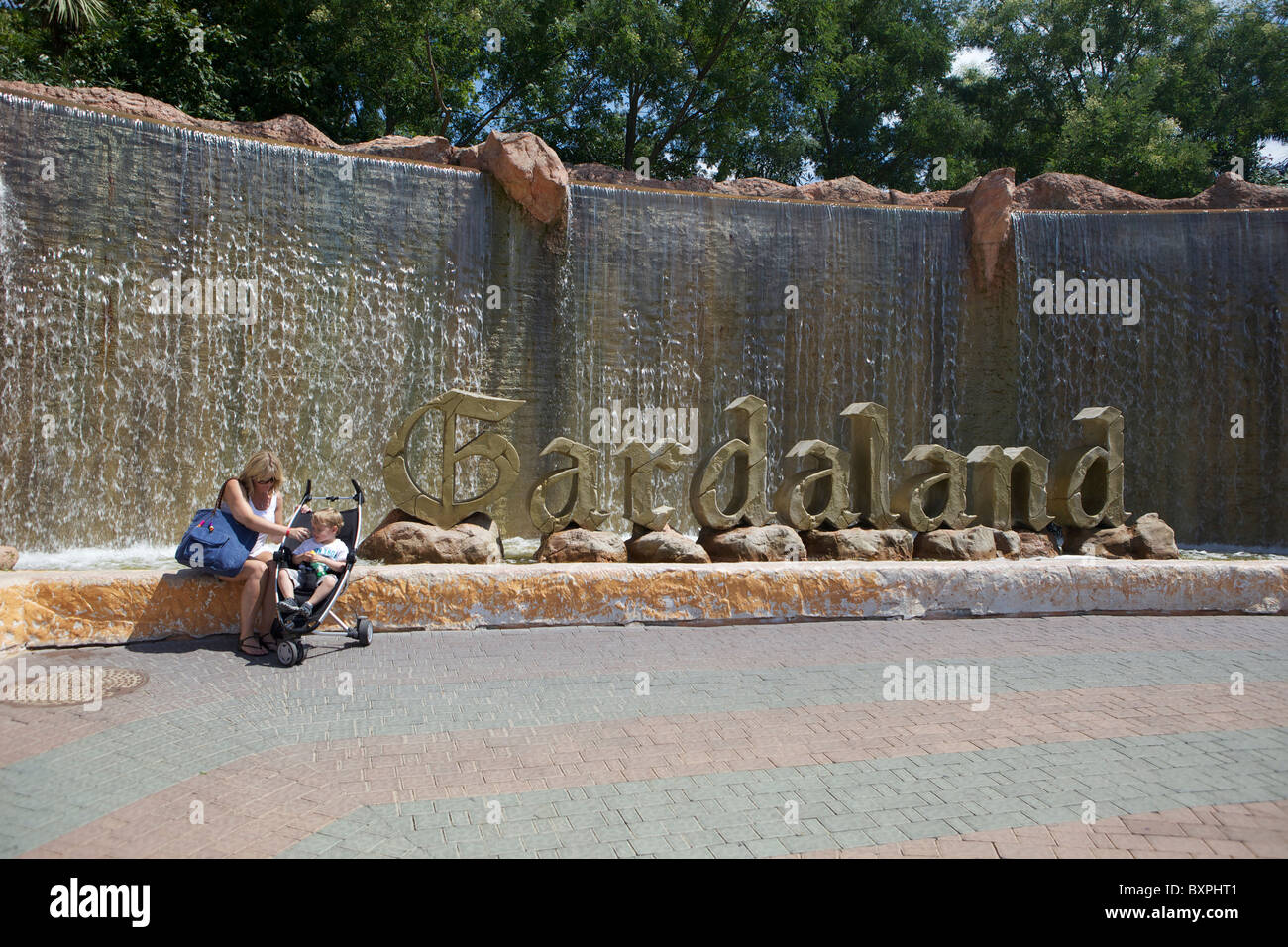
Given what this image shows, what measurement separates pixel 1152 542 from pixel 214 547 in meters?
8.68

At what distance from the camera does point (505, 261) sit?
13570 mm

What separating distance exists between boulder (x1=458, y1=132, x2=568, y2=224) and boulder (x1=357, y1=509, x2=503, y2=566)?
6.63 m

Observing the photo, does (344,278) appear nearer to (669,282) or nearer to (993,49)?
(669,282)

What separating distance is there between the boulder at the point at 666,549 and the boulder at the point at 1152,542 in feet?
15.0

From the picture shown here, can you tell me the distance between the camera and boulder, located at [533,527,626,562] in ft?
26.9

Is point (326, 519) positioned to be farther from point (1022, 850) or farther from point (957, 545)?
point (957, 545)

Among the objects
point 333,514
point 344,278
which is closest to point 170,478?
point 344,278

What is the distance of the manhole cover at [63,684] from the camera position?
4.61 metres

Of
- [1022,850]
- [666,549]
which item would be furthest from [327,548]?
[1022,850]

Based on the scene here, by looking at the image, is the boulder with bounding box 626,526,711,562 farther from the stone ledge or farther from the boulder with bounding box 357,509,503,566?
the boulder with bounding box 357,509,503,566

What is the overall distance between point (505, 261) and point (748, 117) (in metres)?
11.2

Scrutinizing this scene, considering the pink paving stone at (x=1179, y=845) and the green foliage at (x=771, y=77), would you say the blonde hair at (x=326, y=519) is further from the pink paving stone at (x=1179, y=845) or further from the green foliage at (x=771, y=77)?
the green foliage at (x=771, y=77)

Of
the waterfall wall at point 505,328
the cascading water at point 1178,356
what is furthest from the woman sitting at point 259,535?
the cascading water at point 1178,356

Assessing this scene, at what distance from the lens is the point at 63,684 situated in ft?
15.9
